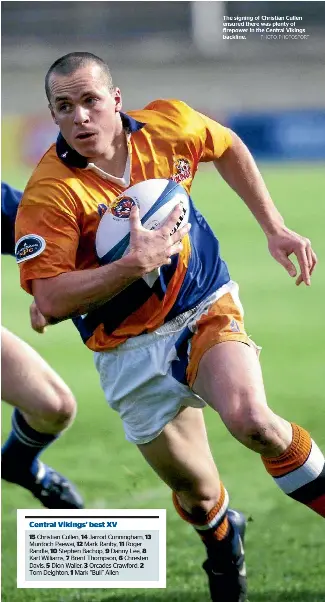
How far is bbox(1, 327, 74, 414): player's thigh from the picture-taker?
3.81 m

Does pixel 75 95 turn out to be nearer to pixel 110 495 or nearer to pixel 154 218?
pixel 154 218

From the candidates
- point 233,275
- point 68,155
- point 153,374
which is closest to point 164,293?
point 153,374

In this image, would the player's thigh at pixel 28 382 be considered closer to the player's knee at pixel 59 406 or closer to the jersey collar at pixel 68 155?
the player's knee at pixel 59 406

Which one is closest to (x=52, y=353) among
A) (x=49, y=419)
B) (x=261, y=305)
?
(x=261, y=305)

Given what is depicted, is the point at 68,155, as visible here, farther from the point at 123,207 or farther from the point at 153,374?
the point at 153,374

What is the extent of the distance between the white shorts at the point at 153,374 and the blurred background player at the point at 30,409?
18.8 inches

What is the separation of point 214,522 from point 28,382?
0.87 metres

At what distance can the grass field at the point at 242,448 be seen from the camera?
3.56 meters

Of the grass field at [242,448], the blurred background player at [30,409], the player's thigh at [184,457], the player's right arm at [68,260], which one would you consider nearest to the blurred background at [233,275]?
the grass field at [242,448]

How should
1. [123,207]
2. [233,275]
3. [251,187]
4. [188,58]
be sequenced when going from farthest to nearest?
[188,58] < [233,275] < [251,187] < [123,207]

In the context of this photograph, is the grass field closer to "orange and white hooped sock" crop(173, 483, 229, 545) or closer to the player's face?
"orange and white hooped sock" crop(173, 483, 229, 545)

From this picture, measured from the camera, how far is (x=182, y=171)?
3.31 metres

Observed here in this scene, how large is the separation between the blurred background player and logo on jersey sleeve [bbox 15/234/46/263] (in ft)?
2.23

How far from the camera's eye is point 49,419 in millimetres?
3934
